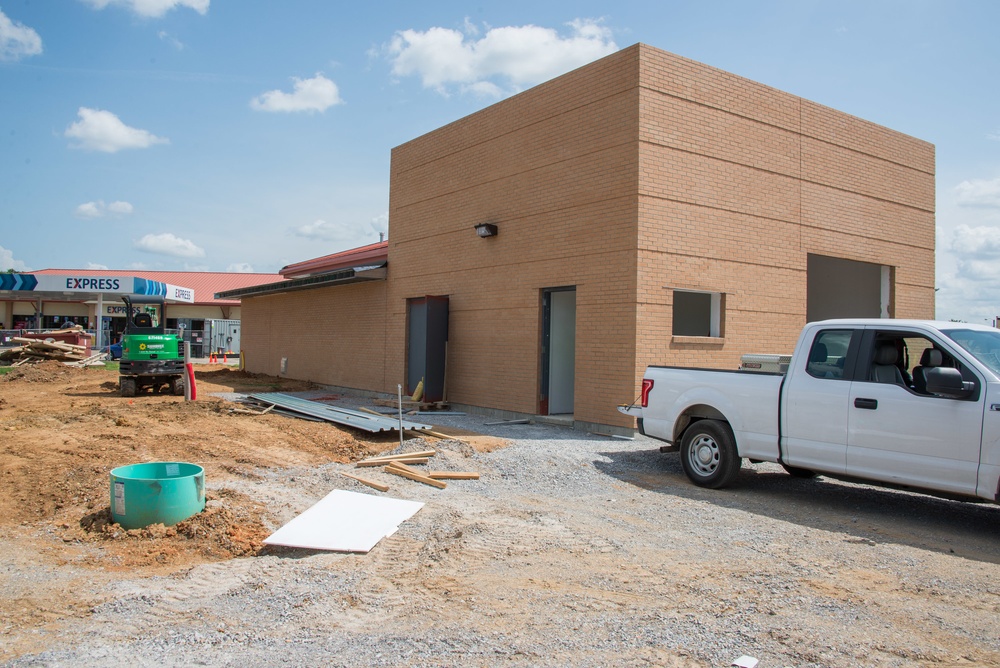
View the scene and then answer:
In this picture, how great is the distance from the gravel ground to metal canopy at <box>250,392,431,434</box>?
360 centimetres

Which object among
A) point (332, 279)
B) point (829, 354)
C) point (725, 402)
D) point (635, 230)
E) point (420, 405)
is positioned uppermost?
point (635, 230)

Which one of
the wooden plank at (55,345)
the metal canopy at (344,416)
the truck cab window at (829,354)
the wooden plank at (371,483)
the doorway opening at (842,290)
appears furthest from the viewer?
the wooden plank at (55,345)

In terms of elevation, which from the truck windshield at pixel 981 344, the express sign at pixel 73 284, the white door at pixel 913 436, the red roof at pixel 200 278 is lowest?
the white door at pixel 913 436

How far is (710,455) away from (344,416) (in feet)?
22.3

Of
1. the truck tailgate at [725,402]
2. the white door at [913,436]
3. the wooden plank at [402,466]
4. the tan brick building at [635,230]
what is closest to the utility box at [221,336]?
the tan brick building at [635,230]

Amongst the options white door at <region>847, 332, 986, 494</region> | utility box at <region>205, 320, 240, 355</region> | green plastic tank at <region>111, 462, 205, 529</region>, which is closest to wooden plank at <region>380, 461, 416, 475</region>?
green plastic tank at <region>111, 462, 205, 529</region>

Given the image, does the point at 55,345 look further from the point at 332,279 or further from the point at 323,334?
the point at 332,279

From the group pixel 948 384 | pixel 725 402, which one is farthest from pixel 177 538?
pixel 948 384

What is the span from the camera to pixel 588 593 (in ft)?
16.7

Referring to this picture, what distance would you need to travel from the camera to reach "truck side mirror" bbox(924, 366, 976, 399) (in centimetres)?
657

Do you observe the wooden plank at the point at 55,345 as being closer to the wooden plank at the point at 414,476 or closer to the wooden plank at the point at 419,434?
the wooden plank at the point at 419,434

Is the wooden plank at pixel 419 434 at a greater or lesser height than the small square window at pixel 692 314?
lesser

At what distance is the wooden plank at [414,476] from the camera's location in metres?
8.80

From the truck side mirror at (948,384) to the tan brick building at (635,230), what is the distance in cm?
568
